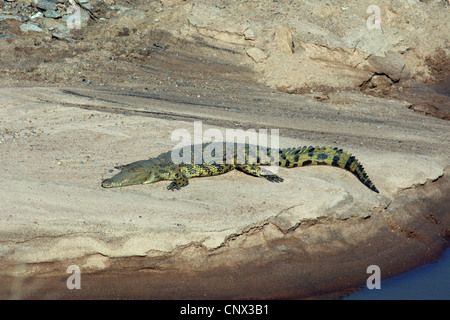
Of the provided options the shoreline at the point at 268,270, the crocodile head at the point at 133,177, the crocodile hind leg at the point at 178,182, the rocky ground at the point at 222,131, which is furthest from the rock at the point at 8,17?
the shoreline at the point at 268,270

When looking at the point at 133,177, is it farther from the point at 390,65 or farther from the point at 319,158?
the point at 390,65

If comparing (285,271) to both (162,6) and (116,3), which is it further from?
(116,3)

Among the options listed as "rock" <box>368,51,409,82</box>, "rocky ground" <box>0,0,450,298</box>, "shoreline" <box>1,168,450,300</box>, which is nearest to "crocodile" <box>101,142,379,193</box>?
"rocky ground" <box>0,0,450,298</box>

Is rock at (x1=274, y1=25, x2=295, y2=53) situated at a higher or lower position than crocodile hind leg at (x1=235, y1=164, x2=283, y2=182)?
higher

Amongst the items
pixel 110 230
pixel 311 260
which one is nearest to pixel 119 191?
pixel 110 230

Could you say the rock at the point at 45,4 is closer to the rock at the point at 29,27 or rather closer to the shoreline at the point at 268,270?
the rock at the point at 29,27

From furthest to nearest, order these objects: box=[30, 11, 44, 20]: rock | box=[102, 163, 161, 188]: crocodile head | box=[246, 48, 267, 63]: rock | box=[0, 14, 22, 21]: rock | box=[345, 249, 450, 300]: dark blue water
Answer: box=[30, 11, 44, 20]: rock
box=[0, 14, 22, 21]: rock
box=[246, 48, 267, 63]: rock
box=[102, 163, 161, 188]: crocodile head
box=[345, 249, 450, 300]: dark blue water

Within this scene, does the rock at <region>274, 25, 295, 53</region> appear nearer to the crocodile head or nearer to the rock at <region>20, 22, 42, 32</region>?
the rock at <region>20, 22, 42, 32</region>
